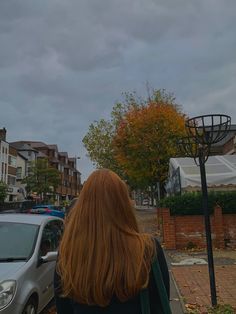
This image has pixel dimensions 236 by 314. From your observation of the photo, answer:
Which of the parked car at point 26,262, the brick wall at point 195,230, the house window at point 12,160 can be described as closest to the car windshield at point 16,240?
the parked car at point 26,262

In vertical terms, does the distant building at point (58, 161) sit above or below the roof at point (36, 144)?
below

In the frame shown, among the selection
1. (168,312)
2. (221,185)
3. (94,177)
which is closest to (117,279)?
(168,312)

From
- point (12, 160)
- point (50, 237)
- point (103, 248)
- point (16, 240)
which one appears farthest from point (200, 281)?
point (12, 160)

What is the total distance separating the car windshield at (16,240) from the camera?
539 cm

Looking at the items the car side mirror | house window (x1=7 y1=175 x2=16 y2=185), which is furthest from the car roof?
house window (x1=7 y1=175 x2=16 y2=185)

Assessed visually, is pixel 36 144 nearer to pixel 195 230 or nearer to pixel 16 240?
pixel 195 230

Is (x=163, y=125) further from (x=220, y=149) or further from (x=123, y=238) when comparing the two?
(x=123, y=238)

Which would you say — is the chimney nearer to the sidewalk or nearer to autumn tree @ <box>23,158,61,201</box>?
autumn tree @ <box>23,158,61,201</box>

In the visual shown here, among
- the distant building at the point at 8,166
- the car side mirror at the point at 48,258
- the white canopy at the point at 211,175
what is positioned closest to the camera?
the car side mirror at the point at 48,258

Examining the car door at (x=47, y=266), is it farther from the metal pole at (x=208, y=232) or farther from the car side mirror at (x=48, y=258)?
the metal pole at (x=208, y=232)

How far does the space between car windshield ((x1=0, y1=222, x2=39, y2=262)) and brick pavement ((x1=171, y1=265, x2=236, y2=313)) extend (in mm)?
2763

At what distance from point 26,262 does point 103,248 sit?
12.0ft

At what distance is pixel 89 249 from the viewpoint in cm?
186

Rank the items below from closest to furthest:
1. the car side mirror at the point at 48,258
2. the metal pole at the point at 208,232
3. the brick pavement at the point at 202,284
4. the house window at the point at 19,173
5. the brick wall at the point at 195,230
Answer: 1. the car side mirror at the point at 48,258
2. the metal pole at the point at 208,232
3. the brick pavement at the point at 202,284
4. the brick wall at the point at 195,230
5. the house window at the point at 19,173
